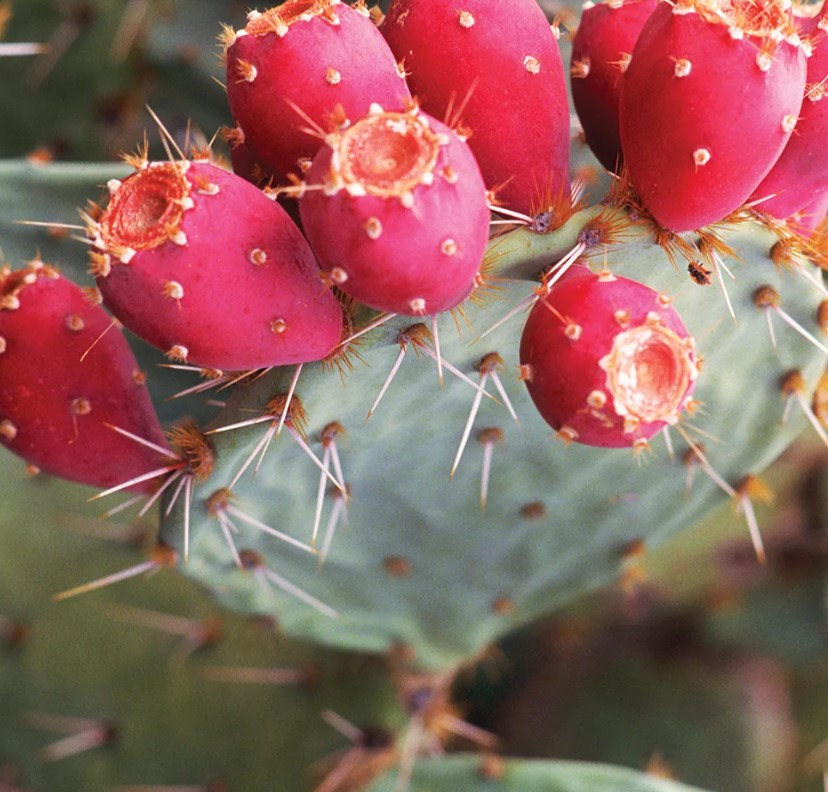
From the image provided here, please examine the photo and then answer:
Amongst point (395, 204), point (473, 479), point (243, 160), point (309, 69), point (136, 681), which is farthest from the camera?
point (136, 681)

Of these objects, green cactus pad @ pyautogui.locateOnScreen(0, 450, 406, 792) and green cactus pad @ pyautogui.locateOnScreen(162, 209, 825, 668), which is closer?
green cactus pad @ pyautogui.locateOnScreen(162, 209, 825, 668)

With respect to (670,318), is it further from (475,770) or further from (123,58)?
(123,58)

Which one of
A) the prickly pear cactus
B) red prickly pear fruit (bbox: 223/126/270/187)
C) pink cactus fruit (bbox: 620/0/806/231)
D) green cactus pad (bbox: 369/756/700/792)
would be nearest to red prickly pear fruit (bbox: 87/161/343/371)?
the prickly pear cactus

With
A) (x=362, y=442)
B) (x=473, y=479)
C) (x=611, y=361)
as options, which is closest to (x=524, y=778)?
(x=473, y=479)

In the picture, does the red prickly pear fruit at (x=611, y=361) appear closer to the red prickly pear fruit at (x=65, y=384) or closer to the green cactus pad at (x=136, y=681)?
the red prickly pear fruit at (x=65, y=384)

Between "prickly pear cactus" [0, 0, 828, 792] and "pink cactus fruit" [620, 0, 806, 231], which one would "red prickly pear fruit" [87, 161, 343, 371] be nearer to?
"prickly pear cactus" [0, 0, 828, 792]

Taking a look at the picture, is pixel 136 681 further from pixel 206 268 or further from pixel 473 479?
pixel 206 268
